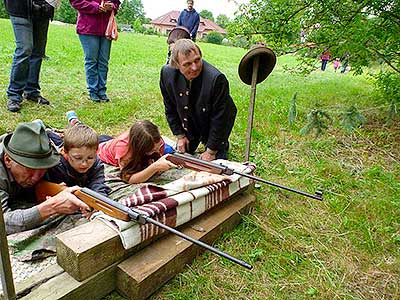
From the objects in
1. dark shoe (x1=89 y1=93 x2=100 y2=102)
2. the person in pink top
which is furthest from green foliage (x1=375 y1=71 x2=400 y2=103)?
dark shoe (x1=89 y1=93 x2=100 y2=102)

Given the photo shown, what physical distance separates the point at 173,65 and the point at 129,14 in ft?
187

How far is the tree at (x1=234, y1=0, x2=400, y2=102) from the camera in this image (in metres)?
4.20

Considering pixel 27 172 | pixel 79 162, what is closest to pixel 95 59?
pixel 79 162

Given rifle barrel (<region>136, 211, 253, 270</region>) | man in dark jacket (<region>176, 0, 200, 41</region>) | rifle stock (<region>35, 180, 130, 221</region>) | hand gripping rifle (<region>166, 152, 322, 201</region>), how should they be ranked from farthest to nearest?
man in dark jacket (<region>176, 0, 200, 41</region>)
hand gripping rifle (<region>166, 152, 322, 201</region>)
rifle stock (<region>35, 180, 130, 221</region>)
rifle barrel (<region>136, 211, 253, 270</region>)

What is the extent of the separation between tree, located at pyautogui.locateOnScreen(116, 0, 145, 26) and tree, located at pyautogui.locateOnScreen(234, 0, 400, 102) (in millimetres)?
42481

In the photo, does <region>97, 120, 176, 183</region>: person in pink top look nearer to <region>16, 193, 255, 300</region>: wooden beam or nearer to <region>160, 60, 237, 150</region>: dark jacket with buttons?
<region>160, 60, 237, 150</region>: dark jacket with buttons

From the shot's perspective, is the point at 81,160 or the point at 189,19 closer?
the point at 81,160

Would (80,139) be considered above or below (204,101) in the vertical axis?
below

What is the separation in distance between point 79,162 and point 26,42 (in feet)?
8.21

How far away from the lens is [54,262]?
6.03ft

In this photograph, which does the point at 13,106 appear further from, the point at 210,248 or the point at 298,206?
the point at 210,248

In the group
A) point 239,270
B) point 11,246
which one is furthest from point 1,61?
point 239,270

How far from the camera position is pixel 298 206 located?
9.20ft

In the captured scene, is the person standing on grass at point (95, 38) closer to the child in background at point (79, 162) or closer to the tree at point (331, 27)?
the tree at point (331, 27)
